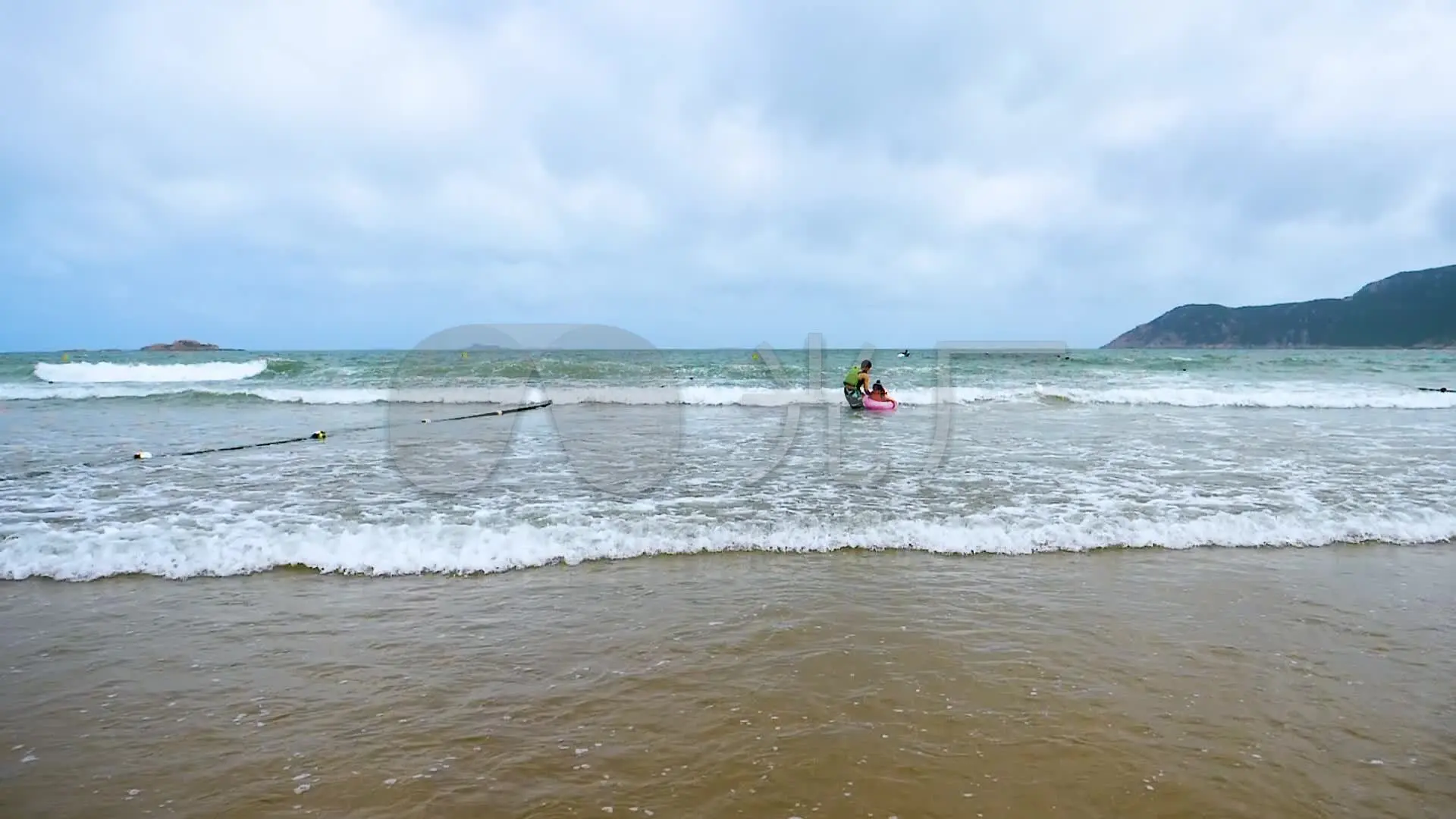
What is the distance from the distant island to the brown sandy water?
4258 inches

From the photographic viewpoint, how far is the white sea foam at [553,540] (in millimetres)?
6613

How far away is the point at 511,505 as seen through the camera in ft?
28.7

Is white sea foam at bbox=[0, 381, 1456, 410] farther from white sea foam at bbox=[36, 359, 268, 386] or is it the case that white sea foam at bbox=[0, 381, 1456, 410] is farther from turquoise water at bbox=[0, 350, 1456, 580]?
white sea foam at bbox=[36, 359, 268, 386]

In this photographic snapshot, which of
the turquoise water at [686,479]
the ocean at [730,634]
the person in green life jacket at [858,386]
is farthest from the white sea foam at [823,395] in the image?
the ocean at [730,634]

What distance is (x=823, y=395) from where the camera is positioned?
2753cm

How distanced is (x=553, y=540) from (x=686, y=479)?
3573mm

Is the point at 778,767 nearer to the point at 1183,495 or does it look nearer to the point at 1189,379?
the point at 1183,495

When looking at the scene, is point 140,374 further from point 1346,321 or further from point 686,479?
point 1346,321

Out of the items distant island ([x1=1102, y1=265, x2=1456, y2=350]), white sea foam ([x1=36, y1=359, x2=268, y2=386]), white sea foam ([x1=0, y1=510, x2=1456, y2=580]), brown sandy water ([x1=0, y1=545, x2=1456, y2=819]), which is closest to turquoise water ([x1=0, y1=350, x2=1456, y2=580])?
white sea foam ([x1=0, y1=510, x2=1456, y2=580])

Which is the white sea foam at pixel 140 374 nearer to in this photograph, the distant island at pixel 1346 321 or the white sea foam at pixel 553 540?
the white sea foam at pixel 553 540

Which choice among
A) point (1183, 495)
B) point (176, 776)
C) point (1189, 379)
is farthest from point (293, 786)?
point (1189, 379)

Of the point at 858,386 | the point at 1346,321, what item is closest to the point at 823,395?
the point at 858,386

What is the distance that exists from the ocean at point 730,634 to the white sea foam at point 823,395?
43.4 ft

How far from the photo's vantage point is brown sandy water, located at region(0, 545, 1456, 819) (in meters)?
3.24
